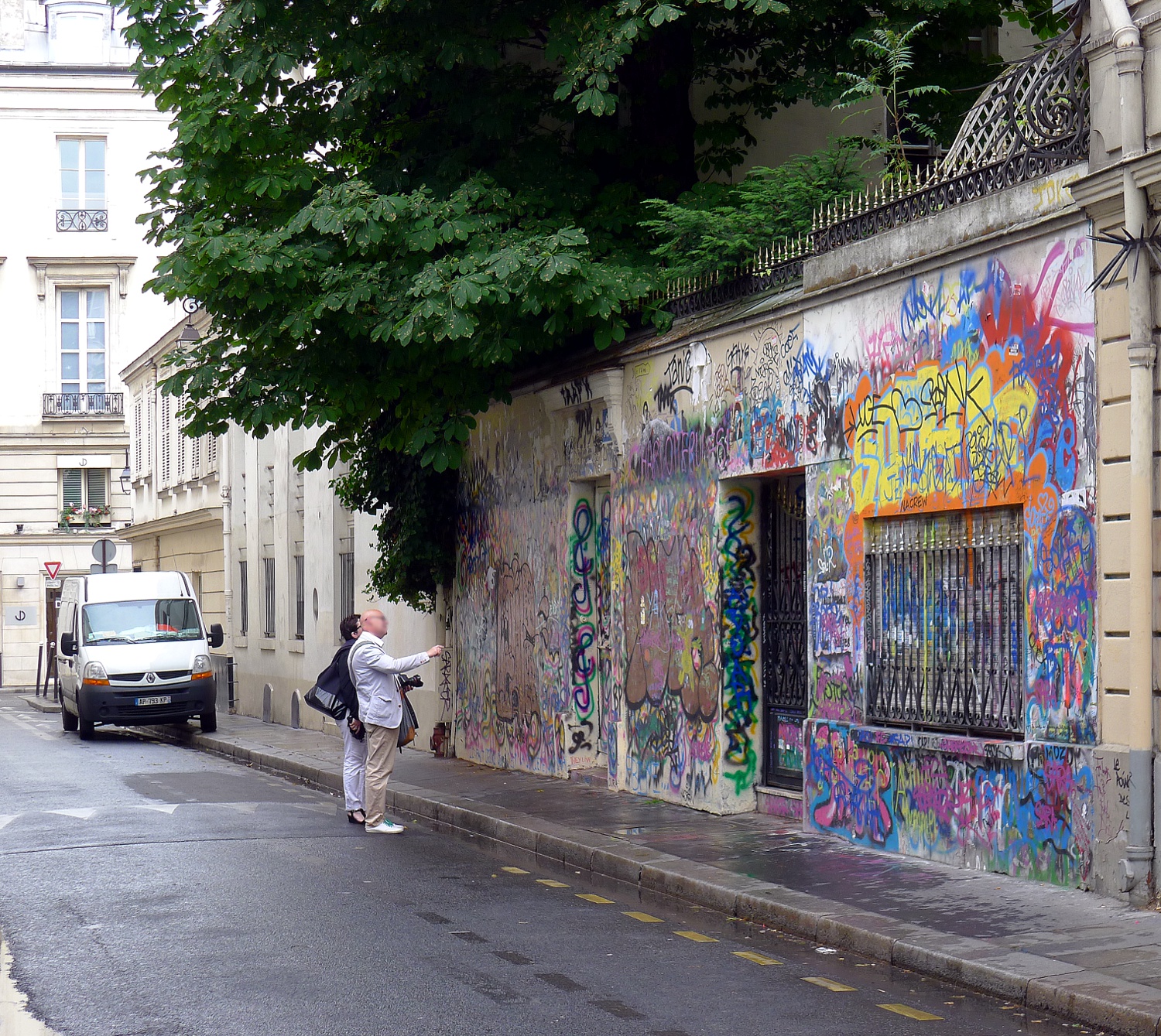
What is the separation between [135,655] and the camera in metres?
23.6

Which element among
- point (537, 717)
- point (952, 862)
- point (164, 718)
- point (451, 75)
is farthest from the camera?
point (164, 718)

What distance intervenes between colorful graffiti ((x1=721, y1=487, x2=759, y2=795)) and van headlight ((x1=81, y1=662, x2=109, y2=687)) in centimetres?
1357

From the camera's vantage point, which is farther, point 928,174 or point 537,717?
point 537,717

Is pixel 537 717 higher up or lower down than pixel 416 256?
lower down

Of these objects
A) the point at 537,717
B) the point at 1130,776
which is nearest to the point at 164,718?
the point at 537,717

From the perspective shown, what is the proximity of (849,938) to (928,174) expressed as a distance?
16.6ft

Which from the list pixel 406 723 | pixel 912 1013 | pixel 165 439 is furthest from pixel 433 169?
pixel 165 439

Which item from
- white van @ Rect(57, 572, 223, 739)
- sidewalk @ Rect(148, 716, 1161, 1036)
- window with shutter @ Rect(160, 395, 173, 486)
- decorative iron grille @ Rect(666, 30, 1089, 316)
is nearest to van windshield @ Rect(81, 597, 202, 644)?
white van @ Rect(57, 572, 223, 739)

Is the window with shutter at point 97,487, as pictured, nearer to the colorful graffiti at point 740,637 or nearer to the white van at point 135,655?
the white van at point 135,655

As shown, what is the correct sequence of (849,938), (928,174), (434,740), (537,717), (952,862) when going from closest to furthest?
(849,938) → (952,862) → (928,174) → (537,717) → (434,740)

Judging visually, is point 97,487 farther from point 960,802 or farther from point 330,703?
point 960,802

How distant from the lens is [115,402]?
47062mm

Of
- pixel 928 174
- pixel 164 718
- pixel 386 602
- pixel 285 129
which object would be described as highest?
pixel 285 129

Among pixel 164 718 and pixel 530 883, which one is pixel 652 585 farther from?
pixel 164 718
